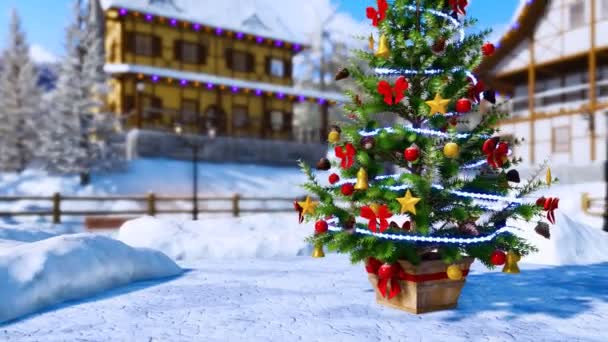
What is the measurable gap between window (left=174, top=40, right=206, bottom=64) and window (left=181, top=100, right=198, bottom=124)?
2326 mm

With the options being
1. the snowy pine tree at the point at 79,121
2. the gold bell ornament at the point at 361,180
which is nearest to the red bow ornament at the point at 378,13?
the gold bell ornament at the point at 361,180

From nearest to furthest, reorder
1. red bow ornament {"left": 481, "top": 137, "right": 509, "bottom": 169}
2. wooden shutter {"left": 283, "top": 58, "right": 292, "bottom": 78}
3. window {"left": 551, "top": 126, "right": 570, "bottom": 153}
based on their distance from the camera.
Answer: red bow ornament {"left": 481, "top": 137, "right": 509, "bottom": 169}, window {"left": 551, "top": 126, "right": 570, "bottom": 153}, wooden shutter {"left": 283, "top": 58, "right": 292, "bottom": 78}

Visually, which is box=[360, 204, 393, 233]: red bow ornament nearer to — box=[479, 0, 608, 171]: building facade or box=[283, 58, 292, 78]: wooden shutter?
box=[479, 0, 608, 171]: building facade

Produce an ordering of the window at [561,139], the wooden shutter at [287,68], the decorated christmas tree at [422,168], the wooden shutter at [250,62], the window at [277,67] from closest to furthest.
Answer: the decorated christmas tree at [422,168], the window at [561,139], the wooden shutter at [250,62], the window at [277,67], the wooden shutter at [287,68]

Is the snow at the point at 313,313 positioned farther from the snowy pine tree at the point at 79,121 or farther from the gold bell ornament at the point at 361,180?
the snowy pine tree at the point at 79,121

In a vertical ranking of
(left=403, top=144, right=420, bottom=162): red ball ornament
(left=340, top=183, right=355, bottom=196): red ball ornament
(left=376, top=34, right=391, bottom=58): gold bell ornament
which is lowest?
(left=340, top=183, right=355, bottom=196): red ball ornament

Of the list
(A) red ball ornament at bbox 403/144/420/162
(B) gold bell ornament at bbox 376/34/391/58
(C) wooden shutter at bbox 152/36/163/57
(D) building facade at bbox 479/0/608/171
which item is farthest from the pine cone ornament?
(C) wooden shutter at bbox 152/36/163/57

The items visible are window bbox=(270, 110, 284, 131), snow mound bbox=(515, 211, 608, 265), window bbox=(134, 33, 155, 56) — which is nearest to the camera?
snow mound bbox=(515, 211, 608, 265)

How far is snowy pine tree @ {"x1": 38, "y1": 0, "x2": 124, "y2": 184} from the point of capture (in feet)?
75.2

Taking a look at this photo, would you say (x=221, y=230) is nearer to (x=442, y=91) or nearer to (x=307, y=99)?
(x=442, y=91)

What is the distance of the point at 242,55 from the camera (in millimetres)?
31203

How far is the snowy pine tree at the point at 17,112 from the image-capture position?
27.0 metres

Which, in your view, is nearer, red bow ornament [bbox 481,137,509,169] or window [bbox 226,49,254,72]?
red bow ornament [bbox 481,137,509,169]

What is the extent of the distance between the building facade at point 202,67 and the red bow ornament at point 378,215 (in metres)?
21.7
